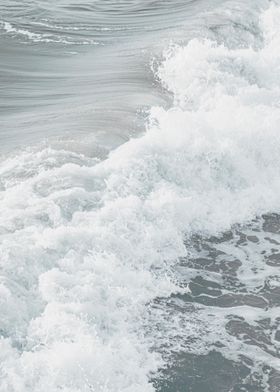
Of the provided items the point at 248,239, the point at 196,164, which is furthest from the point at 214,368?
the point at 196,164

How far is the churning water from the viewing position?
714cm

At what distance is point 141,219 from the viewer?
927 centimetres

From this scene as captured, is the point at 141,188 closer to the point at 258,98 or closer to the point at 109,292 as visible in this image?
the point at 109,292

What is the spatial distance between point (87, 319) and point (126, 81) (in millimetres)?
8050

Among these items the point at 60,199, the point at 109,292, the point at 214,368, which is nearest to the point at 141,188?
the point at 60,199

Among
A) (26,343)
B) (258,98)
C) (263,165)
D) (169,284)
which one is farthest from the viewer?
(258,98)

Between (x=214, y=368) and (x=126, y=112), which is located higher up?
(x=126, y=112)

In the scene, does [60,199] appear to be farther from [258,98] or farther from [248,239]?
[258,98]

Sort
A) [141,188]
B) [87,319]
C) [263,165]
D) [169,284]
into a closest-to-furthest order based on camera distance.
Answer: [87,319] → [169,284] → [141,188] → [263,165]

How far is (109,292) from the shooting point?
25.6 ft

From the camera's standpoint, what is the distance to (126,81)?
575 inches

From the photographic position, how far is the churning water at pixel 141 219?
7145 mm

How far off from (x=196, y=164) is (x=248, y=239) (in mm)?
1547

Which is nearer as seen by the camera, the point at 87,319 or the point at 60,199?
the point at 87,319
